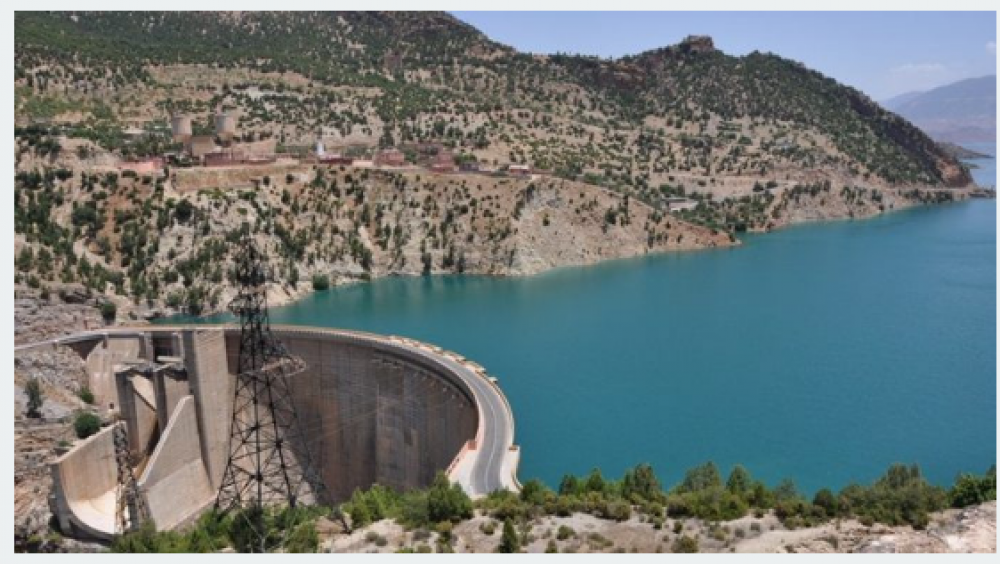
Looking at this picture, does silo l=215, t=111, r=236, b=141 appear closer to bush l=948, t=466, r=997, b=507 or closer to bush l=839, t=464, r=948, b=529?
bush l=839, t=464, r=948, b=529

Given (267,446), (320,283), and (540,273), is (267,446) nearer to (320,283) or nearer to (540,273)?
(320,283)

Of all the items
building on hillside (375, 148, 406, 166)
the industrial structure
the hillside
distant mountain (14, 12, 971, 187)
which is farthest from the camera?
distant mountain (14, 12, 971, 187)

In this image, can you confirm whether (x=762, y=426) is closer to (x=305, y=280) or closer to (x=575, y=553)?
(x=575, y=553)

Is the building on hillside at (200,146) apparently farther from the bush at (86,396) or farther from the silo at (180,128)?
the bush at (86,396)

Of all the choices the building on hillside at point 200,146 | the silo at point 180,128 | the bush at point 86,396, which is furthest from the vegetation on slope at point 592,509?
the silo at point 180,128

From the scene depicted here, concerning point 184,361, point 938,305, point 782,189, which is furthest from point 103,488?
point 782,189

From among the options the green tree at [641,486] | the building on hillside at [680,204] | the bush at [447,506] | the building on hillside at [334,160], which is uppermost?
the building on hillside at [334,160]

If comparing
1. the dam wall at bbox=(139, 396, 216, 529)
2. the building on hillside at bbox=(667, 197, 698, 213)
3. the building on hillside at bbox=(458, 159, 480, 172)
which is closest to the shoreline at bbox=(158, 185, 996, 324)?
the building on hillside at bbox=(667, 197, 698, 213)
